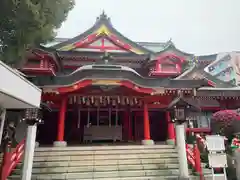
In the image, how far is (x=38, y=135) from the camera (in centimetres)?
1325

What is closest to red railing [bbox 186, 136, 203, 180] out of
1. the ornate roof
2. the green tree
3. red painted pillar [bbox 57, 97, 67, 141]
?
red painted pillar [bbox 57, 97, 67, 141]

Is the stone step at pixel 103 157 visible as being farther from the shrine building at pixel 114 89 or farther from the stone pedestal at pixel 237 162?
the stone pedestal at pixel 237 162

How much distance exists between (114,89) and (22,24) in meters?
5.28

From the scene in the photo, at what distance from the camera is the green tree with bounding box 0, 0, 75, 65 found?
8.33 metres

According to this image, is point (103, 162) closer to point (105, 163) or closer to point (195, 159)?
point (105, 163)

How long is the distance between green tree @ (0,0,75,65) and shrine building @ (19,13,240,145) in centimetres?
152

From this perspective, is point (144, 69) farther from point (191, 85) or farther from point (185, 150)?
point (185, 150)

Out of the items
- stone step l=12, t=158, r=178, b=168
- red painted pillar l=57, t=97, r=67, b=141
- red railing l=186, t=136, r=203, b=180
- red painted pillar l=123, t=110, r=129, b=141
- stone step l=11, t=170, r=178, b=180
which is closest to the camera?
stone step l=11, t=170, r=178, b=180

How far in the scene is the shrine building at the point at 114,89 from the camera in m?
9.88

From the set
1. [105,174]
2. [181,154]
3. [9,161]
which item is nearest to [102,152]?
[105,174]

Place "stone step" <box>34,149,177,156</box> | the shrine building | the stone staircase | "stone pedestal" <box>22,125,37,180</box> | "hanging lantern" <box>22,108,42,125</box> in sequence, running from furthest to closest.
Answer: the shrine building < "stone step" <box>34,149,177,156</box> < the stone staircase < "hanging lantern" <box>22,108,42,125</box> < "stone pedestal" <box>22,125,37,180</box>

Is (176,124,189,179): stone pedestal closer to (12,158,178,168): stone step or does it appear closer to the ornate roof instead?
(12,158,178,168): stone step

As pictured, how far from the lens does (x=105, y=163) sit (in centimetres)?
823

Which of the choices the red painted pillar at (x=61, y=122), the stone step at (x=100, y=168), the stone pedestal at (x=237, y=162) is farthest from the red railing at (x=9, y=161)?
the stone pedestal at (x=237, y=162)
